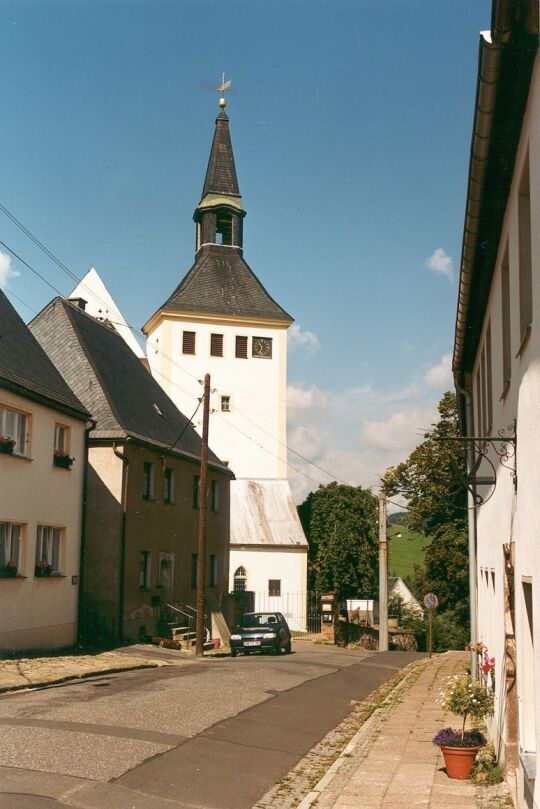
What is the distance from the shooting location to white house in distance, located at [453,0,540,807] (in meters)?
6.43

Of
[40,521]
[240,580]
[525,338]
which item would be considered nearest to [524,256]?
[525,338]

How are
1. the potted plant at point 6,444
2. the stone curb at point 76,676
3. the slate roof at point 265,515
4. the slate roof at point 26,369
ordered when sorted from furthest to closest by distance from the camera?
the slate roof at point 265,515 < the slate roof at point 26,369 < the potted plant at point 6,444 < the stone curb at point 76,676

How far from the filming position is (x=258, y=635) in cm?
3045

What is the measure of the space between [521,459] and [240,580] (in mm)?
47649

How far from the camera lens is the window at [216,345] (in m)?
63.6

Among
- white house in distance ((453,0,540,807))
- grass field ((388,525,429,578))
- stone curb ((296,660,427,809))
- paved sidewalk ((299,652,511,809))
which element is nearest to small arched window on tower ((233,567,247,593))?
stone curb ((296,660,427,809))

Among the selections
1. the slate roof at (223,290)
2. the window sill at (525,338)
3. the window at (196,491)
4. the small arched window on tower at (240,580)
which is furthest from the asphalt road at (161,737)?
the slate roof at (223,290)

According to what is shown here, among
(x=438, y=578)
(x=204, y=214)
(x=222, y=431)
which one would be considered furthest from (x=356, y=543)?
(x=204, y=214)

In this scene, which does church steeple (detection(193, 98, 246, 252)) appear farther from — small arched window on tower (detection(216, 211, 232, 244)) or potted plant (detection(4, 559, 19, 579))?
potted plant (detection(4, 559, 19, 579))

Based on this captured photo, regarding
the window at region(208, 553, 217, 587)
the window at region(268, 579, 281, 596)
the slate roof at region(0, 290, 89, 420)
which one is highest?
the slate roof at region(0, 290, 89, 420)

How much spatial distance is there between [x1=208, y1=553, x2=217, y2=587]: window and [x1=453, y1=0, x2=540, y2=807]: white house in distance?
2851 cm

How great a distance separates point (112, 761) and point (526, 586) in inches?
204

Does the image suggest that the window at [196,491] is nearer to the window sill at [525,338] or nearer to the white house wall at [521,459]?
the white house wall at [521,459]

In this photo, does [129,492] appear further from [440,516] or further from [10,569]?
[440,516]
